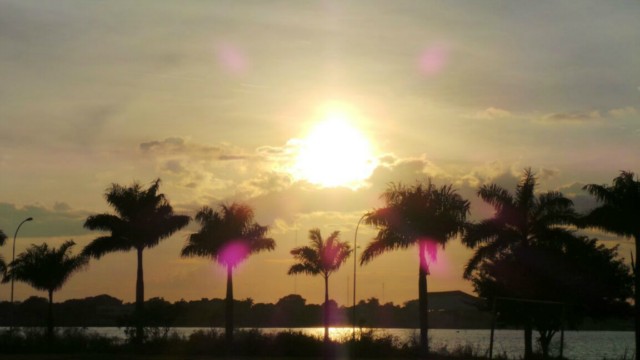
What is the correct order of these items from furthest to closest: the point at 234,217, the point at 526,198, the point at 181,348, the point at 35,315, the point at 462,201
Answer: the point at 35,315
the point at 234,217
the point at 181,348
the point at 462,201
the point at 526,198

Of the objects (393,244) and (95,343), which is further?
(95,343)

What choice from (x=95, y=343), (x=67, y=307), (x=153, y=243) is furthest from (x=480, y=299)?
(x=67, y=307)

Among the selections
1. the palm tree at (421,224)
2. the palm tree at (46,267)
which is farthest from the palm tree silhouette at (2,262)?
the palm tree at (421,224)

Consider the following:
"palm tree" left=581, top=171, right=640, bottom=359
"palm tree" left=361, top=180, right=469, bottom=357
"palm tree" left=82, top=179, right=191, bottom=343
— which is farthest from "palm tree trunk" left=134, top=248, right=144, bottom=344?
"palm tree" left=581, top=171, right=640, bottom=359

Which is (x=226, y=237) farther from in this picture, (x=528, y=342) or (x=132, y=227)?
(x=528, y=342)

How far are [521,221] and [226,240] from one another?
23.6 metres

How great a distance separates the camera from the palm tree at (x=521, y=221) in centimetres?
5059

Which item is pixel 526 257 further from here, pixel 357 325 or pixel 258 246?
pixel 258 246

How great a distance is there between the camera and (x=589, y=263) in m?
52.3

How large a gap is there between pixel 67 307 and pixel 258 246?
11840 centimetres

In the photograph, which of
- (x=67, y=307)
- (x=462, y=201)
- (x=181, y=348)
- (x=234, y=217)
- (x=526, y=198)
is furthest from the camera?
(x=67, y=307)

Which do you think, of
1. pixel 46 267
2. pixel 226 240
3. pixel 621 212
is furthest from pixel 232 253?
pixel 621 212

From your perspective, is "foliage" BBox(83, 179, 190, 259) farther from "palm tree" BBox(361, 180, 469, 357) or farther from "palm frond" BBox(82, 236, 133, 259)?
"palm tree" BBox(361, 180, 469, 357)

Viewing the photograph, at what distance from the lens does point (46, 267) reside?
6600cm
